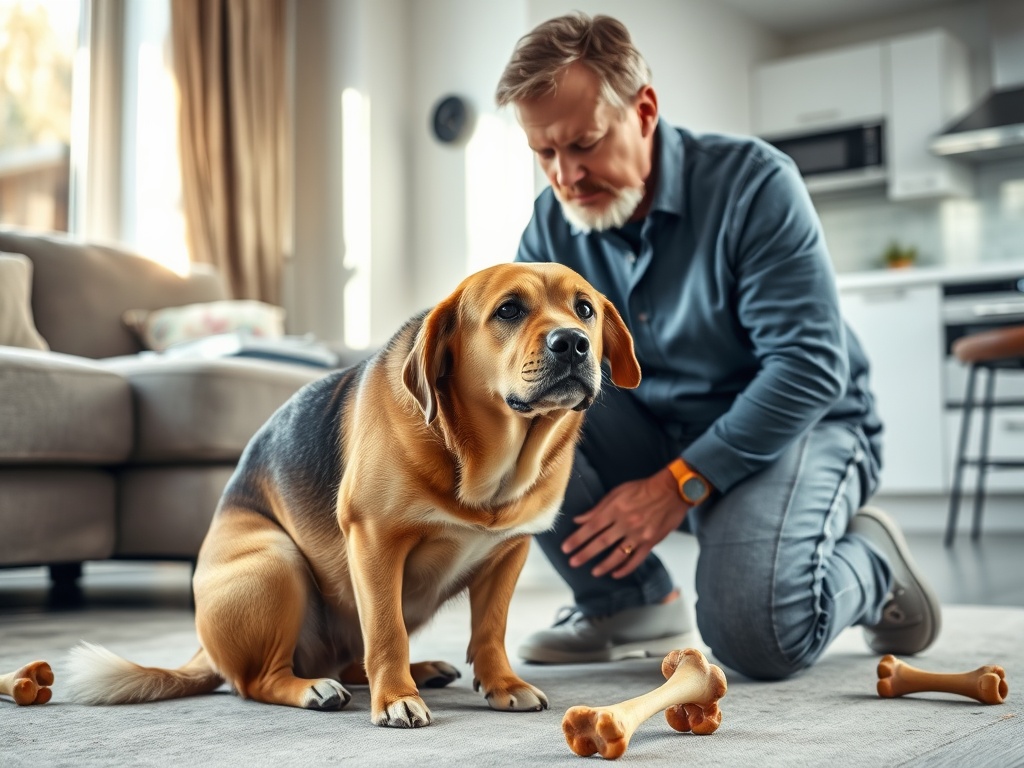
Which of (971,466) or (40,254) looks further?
(971,466)

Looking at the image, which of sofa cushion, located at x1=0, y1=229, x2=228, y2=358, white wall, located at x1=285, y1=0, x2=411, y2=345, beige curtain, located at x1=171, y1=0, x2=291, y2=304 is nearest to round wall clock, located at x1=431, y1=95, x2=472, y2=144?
white wall, located at x1=285, y1=0, x2=411, y2=345

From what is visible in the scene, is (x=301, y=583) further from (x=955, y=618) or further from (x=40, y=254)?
(x=40, y=254)

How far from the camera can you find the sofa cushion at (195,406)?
2.56 metres

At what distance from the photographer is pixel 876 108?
587cm

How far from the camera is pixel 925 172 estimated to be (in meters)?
5.69

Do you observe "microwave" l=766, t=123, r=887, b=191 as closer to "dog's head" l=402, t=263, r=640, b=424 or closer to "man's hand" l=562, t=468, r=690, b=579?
"man's hand" l=562, t=468, r=690, b=579

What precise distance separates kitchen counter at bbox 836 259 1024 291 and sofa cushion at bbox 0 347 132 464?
3.40 meters

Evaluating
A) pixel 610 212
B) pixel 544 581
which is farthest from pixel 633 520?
pixel 544 581

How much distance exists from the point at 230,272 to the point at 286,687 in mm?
3756

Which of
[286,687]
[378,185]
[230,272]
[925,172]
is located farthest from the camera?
[925,172]

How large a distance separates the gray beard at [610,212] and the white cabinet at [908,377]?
3.65m

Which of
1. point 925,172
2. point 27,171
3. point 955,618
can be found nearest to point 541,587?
point 955,618

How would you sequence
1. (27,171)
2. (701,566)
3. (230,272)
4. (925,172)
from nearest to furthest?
(701,566) → (27,171) → (230,272) → (925,172)

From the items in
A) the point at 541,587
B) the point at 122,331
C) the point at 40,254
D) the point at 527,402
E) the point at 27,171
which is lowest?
the point at 541,587
